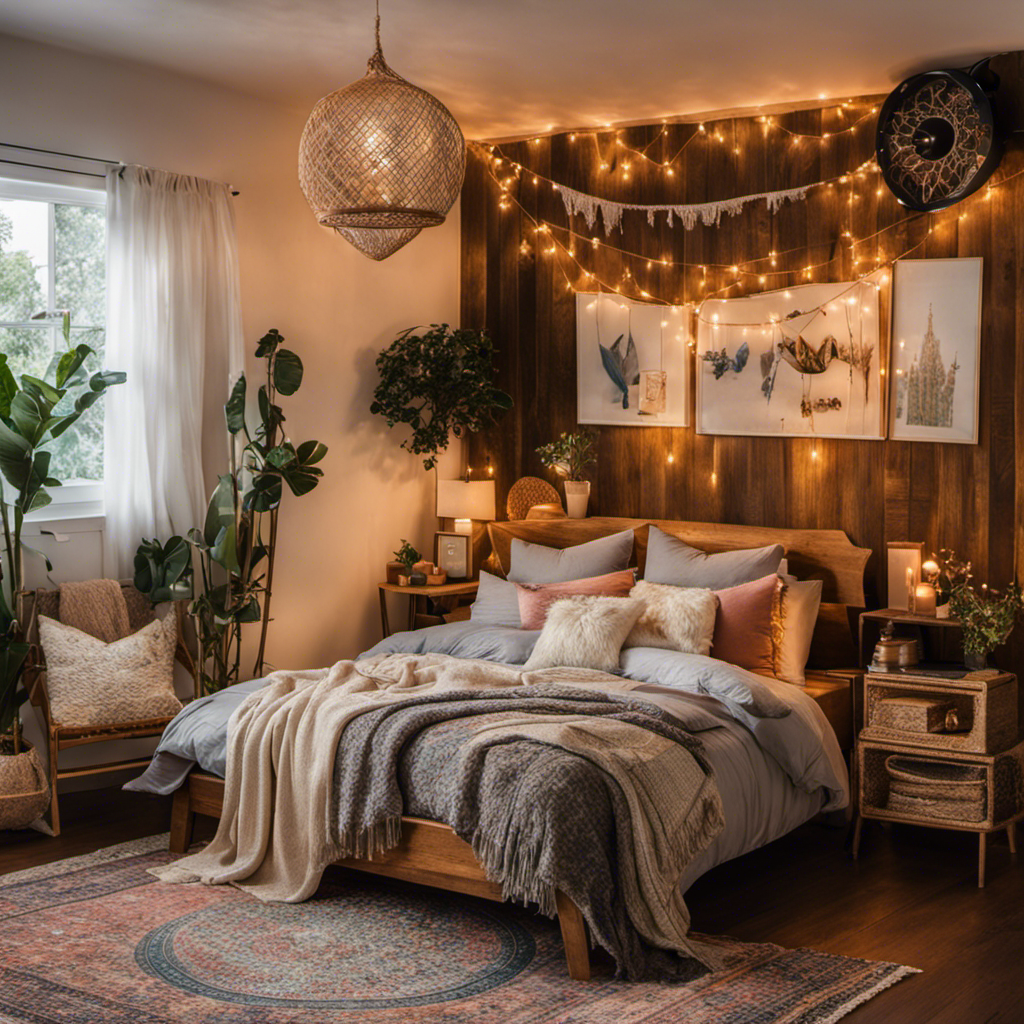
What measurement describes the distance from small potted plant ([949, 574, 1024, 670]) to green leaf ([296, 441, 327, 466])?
268 cm

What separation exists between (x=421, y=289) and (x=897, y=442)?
2559mm

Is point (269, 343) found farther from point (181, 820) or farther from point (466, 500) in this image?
point (181, 820)

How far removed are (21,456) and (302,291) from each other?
1.76m

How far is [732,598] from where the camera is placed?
4.97 meters

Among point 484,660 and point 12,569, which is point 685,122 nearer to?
point 484,660

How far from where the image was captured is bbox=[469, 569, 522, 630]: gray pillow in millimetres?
5414

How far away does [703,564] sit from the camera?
5.30 m

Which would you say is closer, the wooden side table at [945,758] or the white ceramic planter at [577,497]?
the wooden side table at [945,758]

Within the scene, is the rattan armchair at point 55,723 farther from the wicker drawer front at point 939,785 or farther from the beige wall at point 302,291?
the wicker drawer front at point 939,785

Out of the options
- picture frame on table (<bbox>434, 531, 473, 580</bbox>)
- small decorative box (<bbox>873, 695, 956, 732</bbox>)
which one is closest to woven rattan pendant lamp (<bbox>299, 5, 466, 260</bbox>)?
small decorative box (<bbox>873, 695, 956, 732</bbox>)

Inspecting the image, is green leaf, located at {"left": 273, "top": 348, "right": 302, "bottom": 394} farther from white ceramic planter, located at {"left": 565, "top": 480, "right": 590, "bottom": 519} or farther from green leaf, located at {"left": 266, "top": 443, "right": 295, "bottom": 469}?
white ceramic planter, located at {"left": 565, "top": 480, "right": 590, "bottom": 519}

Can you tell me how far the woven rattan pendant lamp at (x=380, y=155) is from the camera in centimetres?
358

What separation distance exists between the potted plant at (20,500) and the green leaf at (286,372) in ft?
2.62

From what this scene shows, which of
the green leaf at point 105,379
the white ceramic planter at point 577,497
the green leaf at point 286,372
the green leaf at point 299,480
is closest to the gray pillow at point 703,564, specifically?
the white ceramic planter at point 577,497
